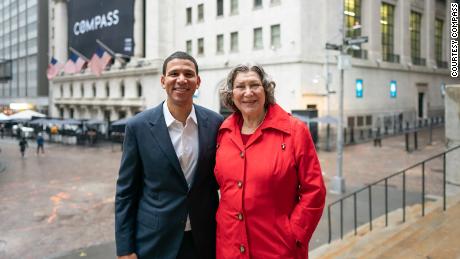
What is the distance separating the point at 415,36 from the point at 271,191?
4852cm

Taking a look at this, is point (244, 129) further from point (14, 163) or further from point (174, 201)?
point (14, 163)

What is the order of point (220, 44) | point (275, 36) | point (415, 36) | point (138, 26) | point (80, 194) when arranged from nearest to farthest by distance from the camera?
point (80, 194)
point (275, 36)
point (220, 44)
point (415, 36)
point (138, 26)

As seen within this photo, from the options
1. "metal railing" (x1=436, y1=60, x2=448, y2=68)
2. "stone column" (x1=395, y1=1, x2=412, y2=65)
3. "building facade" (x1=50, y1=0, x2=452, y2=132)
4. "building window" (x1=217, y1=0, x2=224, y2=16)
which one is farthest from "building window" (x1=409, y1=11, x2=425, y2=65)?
"building window" (x1=217, y1=0, x2=224, y2=16)

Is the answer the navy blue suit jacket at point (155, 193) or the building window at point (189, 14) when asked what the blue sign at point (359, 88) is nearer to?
the building window at point (189, 14)

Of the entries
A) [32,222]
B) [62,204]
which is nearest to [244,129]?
[32,222]

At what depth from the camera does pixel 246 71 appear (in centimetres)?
325

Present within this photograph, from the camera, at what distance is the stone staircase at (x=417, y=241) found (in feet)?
18.5

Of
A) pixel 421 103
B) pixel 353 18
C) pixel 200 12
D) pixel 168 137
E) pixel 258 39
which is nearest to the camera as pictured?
pixel 168 137

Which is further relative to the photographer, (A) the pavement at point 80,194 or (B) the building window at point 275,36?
(B) the building window at point 275,36

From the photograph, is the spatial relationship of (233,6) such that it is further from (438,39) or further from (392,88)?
(438,39)

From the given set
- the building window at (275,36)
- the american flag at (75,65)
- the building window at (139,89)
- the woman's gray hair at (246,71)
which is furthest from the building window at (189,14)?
the woman's gray hair at (246,71)

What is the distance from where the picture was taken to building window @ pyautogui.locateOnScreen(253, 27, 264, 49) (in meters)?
34.4

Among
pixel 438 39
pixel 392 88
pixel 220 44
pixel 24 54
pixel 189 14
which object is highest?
pixel 24 54

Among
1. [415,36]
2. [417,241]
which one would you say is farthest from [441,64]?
[417,241]
